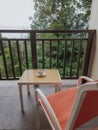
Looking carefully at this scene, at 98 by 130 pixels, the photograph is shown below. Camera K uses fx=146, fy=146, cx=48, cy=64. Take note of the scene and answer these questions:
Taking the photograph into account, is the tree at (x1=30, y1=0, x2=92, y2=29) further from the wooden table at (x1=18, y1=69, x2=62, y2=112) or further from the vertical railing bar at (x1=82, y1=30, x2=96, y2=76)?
the wooden table at (x1=18, y1=69, x2=62, y2=112)

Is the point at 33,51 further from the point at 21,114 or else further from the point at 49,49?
the point at 21,114

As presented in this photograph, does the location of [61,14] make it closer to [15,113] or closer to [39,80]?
[39,80]

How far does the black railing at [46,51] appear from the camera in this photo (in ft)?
7.84

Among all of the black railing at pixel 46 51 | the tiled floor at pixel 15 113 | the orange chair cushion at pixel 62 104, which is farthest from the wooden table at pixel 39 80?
the black railing at pixel 46 51

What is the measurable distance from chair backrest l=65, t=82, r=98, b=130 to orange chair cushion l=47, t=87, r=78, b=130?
0.96 ft

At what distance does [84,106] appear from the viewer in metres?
0.82

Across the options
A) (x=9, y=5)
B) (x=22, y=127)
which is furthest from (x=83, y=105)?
(x=9, y=5)

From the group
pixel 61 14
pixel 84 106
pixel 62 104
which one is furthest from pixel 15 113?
pixel 61 14

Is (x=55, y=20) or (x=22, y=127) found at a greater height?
(x=55, y=20)

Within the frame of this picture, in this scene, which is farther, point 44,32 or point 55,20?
point 55,20

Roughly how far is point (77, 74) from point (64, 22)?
1016 mm

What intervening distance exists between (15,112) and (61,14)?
1.88 metres

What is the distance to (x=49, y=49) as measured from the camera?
2.57 m

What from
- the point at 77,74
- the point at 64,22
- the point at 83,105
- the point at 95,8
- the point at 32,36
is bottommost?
the point at 77,74
